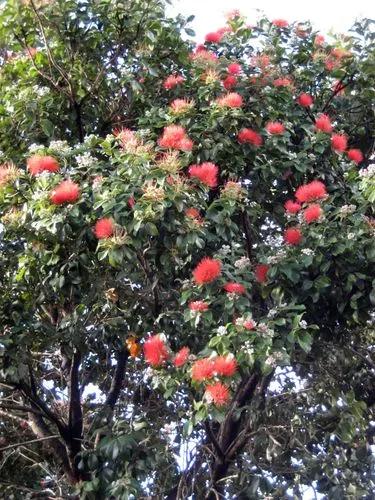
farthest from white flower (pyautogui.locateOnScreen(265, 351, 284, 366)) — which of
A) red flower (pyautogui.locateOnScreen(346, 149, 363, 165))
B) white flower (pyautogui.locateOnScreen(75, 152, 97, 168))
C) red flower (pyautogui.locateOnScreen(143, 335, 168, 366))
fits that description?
red flower (pyautogui.locateOnScreen(346, 149, 363, 165))

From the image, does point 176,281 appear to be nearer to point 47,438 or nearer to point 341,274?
point 341,274

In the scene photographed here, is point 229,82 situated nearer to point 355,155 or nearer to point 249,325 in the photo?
point 355,155

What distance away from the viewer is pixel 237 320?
3.59 m

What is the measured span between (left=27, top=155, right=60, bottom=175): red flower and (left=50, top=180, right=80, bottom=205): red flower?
0.20 metres

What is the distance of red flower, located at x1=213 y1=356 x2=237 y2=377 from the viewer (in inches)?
134

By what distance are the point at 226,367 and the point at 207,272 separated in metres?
0.57

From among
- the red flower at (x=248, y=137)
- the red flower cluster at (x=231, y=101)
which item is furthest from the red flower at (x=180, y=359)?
the red flower cluster at (x=231, y=101)

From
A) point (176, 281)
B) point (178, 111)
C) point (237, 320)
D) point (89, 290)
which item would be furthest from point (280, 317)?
point (178, 111)

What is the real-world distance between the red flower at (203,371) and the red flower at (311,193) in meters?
1.36

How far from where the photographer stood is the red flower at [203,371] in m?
3.40

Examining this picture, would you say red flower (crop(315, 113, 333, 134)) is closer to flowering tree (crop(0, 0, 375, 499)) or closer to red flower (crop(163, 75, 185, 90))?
flowering tree (crop(0, 0, 375, 499))

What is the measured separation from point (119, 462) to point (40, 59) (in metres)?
2.56

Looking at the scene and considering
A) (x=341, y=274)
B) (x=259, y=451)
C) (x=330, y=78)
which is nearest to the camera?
(x=341, y=274)

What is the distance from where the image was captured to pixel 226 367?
340 centimetres
